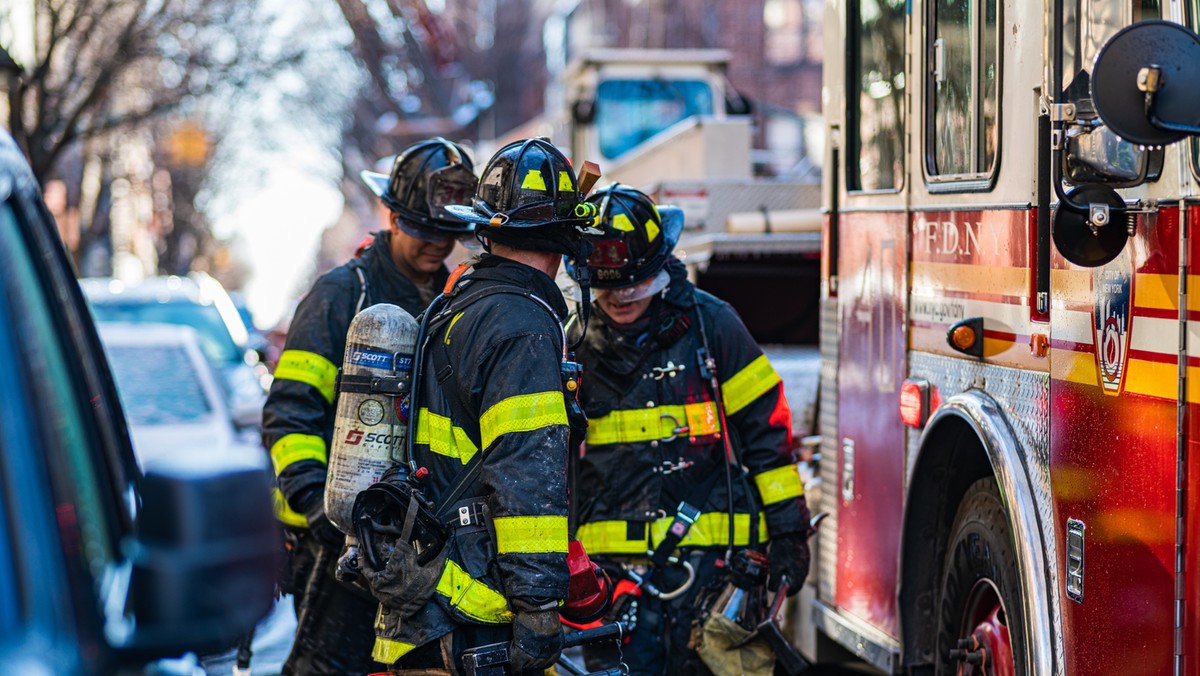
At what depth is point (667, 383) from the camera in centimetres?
516

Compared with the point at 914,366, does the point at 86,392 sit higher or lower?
higher

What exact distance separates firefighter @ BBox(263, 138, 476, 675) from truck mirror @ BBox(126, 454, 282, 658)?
2593mm

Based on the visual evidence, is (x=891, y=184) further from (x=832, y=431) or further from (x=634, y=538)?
(x=634, y=538)

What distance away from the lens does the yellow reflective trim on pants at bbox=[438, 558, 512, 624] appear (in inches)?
149

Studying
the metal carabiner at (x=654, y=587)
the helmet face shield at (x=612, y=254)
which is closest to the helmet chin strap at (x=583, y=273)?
the helmet face shield at (x=612, y=254)

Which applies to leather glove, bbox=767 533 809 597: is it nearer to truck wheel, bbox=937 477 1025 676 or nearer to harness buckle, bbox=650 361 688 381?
truck wheel, bbox=937 477 1025 676

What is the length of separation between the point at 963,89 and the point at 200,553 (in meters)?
3.18

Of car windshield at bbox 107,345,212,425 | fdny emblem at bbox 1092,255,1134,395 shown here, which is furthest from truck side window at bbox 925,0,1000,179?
car windshield at bbox 107,345,212,425

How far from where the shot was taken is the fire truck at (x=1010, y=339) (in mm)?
3227

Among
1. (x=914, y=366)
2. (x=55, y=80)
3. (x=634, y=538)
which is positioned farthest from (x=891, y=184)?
(x=55, y=80)

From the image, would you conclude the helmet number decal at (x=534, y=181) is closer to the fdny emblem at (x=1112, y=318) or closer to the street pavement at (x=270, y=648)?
the fdny emblem at (x=1112, y=318)

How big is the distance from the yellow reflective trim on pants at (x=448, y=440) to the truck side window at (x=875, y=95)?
75.2 inches

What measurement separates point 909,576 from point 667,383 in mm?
987

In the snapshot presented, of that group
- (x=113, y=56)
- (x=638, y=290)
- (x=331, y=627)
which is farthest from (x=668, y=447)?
(x=113, y=56)
